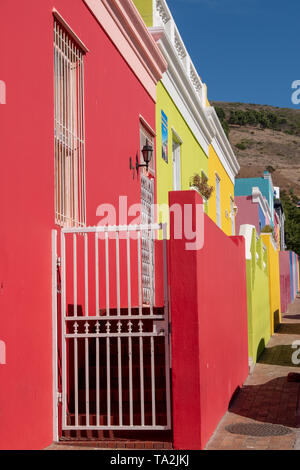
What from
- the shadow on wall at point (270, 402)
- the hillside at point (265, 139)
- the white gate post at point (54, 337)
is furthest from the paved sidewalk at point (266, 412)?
the hillside at point (265, 139)

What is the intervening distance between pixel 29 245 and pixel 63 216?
46.8 inches

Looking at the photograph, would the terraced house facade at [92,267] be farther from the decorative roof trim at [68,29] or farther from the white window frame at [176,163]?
the white window frame at [176,163]

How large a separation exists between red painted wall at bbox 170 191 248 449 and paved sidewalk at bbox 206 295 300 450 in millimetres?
199

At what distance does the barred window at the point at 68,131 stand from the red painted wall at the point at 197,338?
1.47 meters

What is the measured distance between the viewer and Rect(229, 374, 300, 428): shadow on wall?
7.25 meters

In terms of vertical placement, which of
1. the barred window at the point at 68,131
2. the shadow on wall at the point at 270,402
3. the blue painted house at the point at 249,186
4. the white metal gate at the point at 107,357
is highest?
the blue painted house at the point at 249,186

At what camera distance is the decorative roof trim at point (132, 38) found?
328 inches

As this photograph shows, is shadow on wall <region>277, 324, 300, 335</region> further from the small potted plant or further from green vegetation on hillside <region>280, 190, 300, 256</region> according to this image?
green vegetation on hillside <region>280, 190, 300, 256</region>

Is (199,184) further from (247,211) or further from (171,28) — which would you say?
(247,211)

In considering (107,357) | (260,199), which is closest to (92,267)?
(107,357)

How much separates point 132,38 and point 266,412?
5.77 metres

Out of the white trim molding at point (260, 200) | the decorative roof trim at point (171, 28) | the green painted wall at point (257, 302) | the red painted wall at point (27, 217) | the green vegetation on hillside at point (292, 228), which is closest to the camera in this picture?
the red painted wall at point (27, 217)

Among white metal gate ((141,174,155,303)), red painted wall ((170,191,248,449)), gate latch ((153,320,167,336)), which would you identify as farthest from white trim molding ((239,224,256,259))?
gate latch ((153,320,167,336))

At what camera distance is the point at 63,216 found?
268 inches
